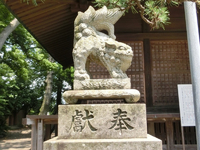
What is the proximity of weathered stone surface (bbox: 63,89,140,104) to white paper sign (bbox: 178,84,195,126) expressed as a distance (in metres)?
2.46

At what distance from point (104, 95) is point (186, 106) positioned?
9.21ft

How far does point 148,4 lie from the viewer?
286 cm

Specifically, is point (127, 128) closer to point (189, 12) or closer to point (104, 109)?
point (104, 109)

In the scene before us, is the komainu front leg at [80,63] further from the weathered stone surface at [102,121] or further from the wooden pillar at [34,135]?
the wooden pillar at [34,135]

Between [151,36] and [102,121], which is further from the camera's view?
[151,36]

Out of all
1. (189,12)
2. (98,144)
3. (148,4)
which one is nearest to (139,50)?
(189,12)

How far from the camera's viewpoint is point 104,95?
2.61 metres

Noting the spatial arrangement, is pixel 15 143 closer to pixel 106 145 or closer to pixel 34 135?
pixel 34 135

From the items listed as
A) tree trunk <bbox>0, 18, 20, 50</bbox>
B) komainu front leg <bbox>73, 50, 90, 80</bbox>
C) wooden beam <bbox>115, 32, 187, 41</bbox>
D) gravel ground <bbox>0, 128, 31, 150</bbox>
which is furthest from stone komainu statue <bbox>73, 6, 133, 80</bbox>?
gravel ground <bbox>0, 128, 31, 150</bbox>

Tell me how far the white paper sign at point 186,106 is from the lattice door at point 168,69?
1322 millimetres

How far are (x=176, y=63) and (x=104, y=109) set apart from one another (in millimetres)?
4384

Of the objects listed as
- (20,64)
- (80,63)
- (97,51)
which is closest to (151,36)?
(97,51)

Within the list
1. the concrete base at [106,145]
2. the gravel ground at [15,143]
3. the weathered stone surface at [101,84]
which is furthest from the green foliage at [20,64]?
the concrete base at [106,145]

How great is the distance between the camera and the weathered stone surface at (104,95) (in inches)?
102
